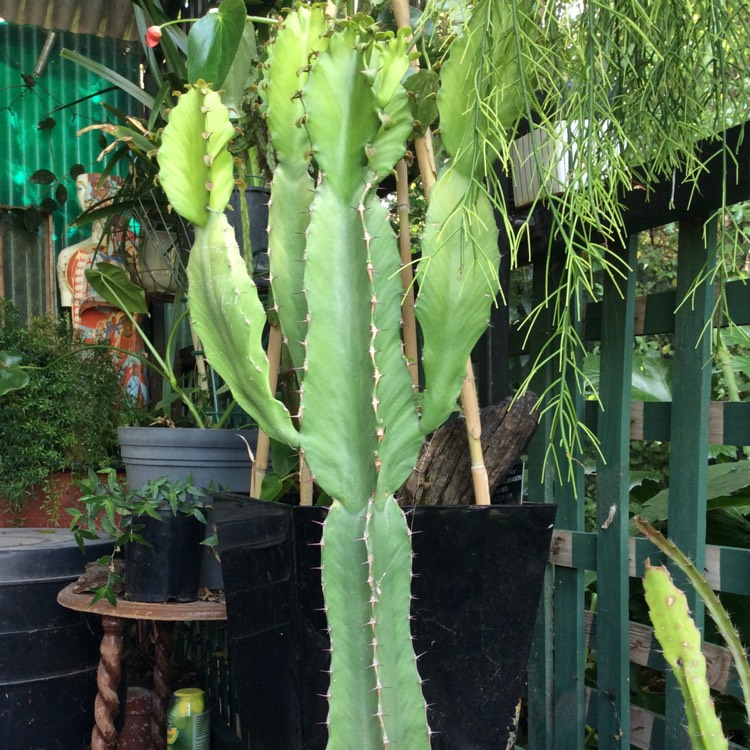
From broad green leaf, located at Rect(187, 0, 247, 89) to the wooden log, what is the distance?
57 cm

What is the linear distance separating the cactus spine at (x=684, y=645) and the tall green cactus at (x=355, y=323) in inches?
11.7

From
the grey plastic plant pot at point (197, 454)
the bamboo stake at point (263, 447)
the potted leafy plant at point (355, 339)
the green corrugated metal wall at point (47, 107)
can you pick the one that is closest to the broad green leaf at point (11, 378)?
the grey plastic plant pot at point (197, 454)

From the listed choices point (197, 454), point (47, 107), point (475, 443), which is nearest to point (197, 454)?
point (197, 454)

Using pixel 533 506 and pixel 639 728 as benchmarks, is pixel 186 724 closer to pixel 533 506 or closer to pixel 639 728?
pixel 639 728

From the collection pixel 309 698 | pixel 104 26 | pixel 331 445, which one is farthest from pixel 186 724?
pixel 104 26

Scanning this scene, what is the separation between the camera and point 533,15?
87 cm

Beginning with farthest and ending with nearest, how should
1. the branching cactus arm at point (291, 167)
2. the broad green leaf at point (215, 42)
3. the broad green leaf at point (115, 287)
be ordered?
the broad green leaf at point (115, 287) < the broad green leaf at point (215, 42) < the branching cactus arm at point (291, 167)

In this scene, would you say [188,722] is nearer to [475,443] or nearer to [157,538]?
[157,538]

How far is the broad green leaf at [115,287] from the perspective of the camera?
1669 mm

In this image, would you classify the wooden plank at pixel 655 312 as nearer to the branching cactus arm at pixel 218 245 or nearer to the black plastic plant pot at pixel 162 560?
the branching cactus arm at pixel 218 245

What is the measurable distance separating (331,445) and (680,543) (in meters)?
0.56

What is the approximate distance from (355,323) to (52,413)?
169 centimetres

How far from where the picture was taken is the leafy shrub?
7.16 ft

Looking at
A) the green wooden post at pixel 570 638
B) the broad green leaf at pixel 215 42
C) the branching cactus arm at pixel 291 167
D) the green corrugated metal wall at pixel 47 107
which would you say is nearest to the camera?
the branching cactus arm at pixel 291 167
